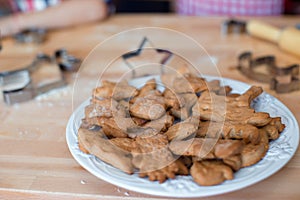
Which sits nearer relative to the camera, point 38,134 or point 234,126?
point 234,126

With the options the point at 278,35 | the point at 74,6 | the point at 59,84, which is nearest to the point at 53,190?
the point at 59,84

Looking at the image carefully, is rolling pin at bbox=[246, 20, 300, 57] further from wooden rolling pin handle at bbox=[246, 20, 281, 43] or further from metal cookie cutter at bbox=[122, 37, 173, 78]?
metal cookie cutter at bbox=[122, 37, 173, 78]

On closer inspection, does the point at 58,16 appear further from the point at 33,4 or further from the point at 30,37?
the point at 33,4

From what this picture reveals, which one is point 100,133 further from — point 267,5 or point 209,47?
point 267,5

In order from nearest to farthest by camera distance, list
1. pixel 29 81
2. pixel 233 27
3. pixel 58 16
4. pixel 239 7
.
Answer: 1. pixel 29 81
2. pixel 233 27
3. pixel 58 16
4. pixel 239 7

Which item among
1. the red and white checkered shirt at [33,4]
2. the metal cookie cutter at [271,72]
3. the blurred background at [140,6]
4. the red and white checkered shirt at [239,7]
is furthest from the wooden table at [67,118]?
the blurred background at [140,6]

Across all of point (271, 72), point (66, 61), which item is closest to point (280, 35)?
point (271, 72)

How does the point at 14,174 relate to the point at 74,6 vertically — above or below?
below
